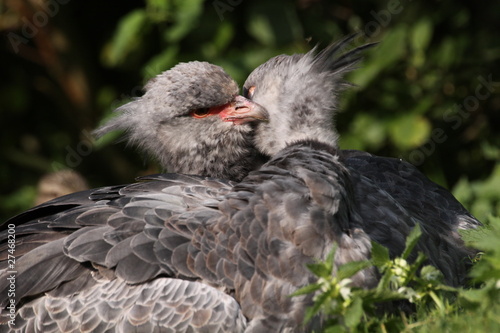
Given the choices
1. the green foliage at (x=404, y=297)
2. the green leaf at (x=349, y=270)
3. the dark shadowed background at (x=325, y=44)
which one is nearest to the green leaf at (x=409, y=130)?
the dark shadowed background at (x=325, y=44)

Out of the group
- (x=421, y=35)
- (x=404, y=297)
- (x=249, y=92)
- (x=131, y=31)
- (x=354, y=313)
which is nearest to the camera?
(x=354, y=313)

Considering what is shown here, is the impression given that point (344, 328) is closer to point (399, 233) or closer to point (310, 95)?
point (399, 233)

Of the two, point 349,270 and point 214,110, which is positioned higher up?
point 214,110

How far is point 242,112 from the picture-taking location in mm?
3055

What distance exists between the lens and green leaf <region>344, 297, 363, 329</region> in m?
1.99

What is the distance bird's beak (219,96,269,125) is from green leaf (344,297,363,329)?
3.67 ft

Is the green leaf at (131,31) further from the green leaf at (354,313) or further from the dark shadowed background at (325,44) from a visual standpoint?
the green leaf at (354,313)

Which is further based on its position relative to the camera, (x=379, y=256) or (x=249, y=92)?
(x=249, y=92)

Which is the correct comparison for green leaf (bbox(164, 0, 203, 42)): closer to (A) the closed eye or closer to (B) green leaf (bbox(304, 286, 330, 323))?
(A) the closed eye

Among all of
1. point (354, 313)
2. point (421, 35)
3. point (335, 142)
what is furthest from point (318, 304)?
point (421, 35)

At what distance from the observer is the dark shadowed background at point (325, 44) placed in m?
4.59

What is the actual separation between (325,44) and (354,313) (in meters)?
2.93

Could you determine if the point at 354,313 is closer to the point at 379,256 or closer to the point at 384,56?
the point at 379,256

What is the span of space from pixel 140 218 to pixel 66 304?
1.14ft
